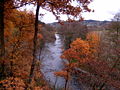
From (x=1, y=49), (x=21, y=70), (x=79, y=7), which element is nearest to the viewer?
(x=79, y=7)

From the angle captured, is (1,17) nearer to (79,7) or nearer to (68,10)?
(68,10)

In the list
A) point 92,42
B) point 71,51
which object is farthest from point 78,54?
point 92,42

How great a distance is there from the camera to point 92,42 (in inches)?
1662

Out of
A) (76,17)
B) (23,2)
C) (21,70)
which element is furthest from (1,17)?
(21,70)

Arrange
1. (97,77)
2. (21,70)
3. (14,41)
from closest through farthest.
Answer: (97,77), (21,70), (14,41)

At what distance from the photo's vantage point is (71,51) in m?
26.0

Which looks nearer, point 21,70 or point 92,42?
point 21,70

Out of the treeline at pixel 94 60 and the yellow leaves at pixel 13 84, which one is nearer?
the yellow leaves at pixel 13 84

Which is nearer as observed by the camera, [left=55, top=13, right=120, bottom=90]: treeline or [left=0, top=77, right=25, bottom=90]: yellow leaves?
[left=0, top=77, right=25, bottom=90]: yellow leaves

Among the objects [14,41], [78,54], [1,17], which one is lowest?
[78,54]

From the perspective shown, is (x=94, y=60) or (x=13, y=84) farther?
(x=94, y=60)

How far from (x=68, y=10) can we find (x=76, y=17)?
0.53 metres

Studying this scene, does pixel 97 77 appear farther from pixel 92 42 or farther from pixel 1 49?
pixel 92 42

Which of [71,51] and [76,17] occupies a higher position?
[76,17]
